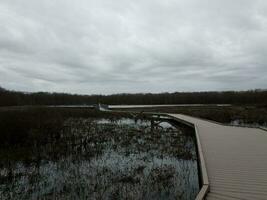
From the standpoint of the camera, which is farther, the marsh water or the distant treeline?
the distant treeline

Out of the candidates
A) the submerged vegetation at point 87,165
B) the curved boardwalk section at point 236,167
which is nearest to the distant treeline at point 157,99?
the submerged vegetation at point 87,165

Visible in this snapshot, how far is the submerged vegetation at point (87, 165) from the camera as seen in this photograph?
262 inches

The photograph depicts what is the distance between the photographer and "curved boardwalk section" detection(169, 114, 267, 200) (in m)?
5.14

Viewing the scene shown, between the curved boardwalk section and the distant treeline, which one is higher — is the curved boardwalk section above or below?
below

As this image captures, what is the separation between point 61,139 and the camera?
1370 centimetres

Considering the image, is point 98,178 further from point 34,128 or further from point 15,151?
point 34,128

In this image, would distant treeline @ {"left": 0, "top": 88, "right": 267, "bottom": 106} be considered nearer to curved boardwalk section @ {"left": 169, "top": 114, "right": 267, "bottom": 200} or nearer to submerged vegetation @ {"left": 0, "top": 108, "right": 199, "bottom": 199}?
submerged vegetation @ {"left": 0, "top": 108, "right": 199, "bottom": 199}

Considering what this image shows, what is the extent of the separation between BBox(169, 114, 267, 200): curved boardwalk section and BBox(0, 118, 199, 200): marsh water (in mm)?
706

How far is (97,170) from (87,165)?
0.77 meters

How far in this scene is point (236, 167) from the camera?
268 inches

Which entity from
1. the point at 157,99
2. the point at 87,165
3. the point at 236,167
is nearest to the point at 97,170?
the point at 87,165

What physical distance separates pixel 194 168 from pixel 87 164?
11.0 feet

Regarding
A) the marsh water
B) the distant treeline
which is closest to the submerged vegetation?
the marsh water

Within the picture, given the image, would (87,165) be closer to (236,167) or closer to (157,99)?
(236,167)
